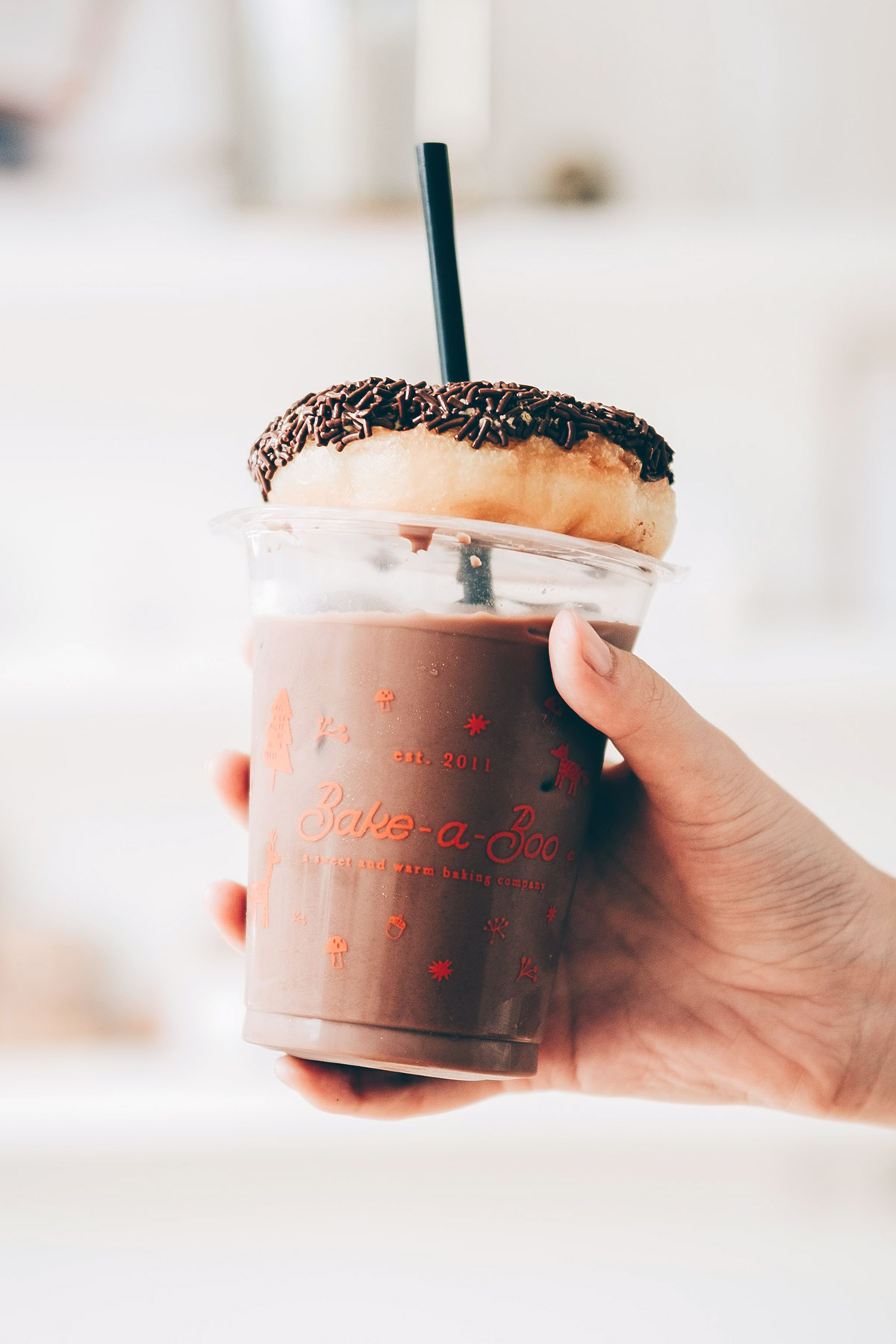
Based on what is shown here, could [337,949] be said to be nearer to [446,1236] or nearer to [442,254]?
[442,254]

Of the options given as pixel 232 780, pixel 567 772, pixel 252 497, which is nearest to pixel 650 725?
pixel 567 772

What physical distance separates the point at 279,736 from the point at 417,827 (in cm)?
12

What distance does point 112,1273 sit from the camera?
76.2 inches

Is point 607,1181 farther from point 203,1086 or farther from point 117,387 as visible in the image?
point 117,387

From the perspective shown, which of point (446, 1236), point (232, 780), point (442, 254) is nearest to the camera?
point (442, 254)

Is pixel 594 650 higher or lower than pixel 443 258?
lower

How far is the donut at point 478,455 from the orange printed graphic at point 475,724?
0.12 m

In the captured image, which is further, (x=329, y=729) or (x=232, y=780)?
(x=232, y=780)

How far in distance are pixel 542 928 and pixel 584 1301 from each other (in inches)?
55.4

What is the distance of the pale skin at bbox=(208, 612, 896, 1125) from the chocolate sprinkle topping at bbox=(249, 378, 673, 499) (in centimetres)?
27

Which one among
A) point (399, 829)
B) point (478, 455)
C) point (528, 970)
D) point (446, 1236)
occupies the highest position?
point (478, 455)

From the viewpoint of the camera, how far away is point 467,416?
70 centimetres

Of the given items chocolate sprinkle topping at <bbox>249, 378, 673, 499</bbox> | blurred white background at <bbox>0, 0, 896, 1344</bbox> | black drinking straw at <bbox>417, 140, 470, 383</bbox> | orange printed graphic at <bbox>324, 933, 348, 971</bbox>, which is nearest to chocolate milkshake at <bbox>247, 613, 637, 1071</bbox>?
orange printed graphic at <bbox>324, 933, 348, 971</bbox>

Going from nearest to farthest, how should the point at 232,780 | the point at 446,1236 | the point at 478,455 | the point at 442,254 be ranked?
the point at 478,455 → the point at 442,254 → the point at 232,780 → the point at 446,1236
